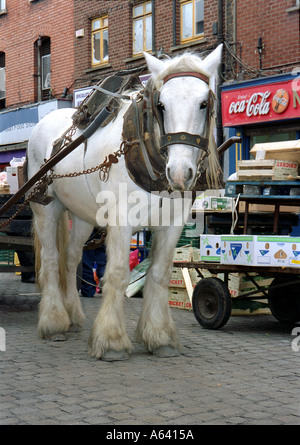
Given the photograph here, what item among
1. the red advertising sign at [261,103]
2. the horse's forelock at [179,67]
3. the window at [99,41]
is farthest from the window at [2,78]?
the horse's forelock at [179,67]

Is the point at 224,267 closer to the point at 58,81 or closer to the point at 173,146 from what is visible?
the point at 173,146

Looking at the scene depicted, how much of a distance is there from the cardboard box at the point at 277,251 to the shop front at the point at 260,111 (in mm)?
6013

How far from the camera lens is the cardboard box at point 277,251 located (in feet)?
20.6

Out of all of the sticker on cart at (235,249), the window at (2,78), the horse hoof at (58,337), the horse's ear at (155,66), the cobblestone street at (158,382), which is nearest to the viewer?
the cobblestone street at (158,382)

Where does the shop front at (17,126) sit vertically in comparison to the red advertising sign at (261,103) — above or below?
above

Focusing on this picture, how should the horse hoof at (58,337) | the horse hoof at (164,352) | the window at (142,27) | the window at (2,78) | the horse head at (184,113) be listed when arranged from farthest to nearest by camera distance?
the window at (2,78) → the window at (142,27) → the horse hoof at (58,337) → the horse hoof at (164,352) → the horse head at (184,113)

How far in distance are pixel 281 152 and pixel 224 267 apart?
141 cm

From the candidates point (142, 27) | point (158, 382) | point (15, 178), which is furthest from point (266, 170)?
point (142, 27)

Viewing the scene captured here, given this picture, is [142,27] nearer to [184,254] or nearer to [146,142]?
[184,254]

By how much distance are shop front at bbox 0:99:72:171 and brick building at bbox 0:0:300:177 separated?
0.03m

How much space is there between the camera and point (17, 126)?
20609 mm

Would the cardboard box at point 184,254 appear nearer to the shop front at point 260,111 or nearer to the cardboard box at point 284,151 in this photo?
the cardboard box at point 284,151

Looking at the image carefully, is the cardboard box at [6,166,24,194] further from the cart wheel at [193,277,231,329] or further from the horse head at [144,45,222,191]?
the horse head at [144,45,222,191]

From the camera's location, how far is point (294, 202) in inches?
269
